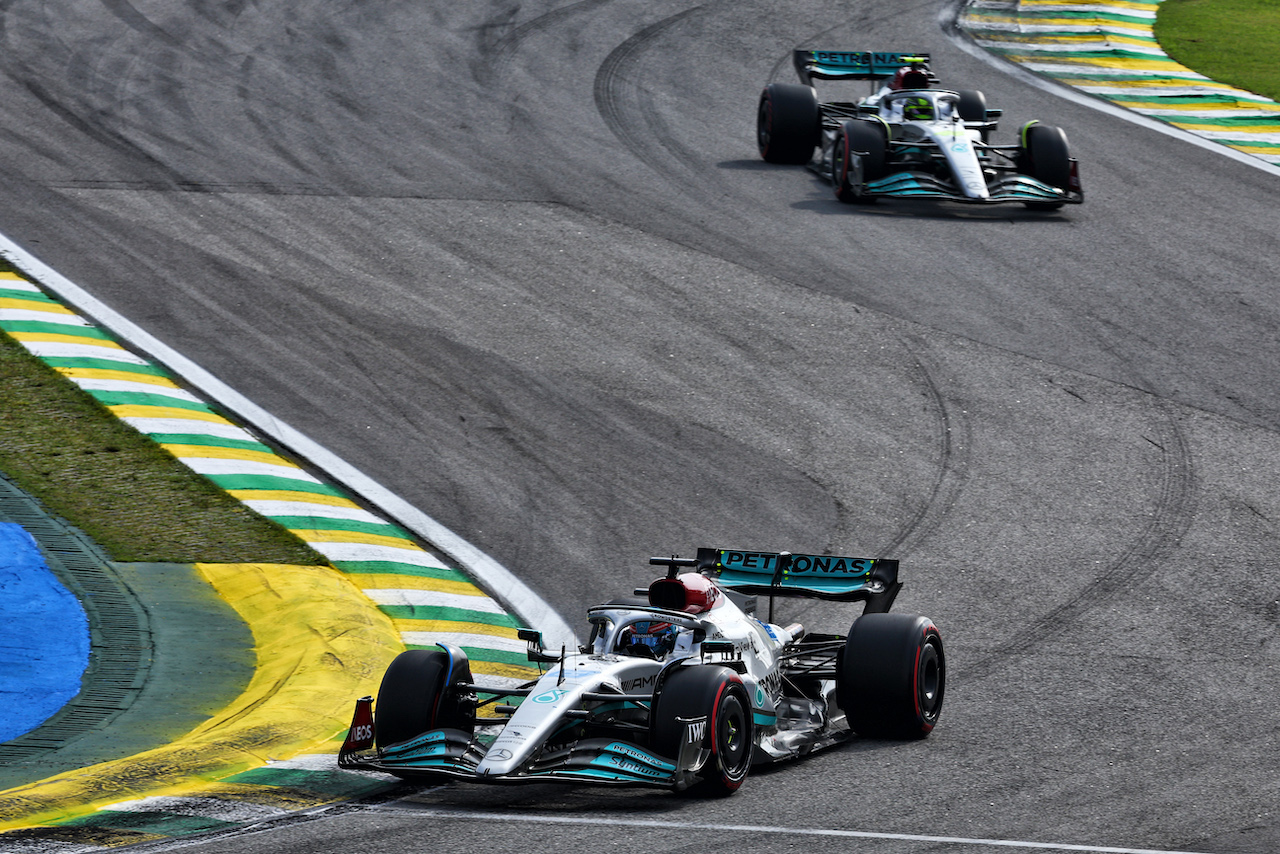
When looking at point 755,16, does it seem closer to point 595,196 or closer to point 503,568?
point 595,196

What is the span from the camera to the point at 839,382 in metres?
16.0

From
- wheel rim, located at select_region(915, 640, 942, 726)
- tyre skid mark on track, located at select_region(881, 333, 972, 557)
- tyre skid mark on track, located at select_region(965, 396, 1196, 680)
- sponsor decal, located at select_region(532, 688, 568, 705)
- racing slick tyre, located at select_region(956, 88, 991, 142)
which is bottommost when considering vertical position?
tyre skid mark on track, located at select_region(965, 396, 1196, 680)

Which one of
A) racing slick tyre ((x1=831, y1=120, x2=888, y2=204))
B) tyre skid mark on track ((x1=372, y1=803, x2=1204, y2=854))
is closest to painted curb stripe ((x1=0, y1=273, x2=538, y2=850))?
tyre skid mark on track ((x1=372, y1=803, x2=1204, y2=854))

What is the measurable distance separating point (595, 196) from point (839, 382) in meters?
5.89

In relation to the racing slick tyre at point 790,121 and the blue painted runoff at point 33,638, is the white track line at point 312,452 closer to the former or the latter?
the blue painted runoff at point 33,638

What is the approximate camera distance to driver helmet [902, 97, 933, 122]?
807 inches

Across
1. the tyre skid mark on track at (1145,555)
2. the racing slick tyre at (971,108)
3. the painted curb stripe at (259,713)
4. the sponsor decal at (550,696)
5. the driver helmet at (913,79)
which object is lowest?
the tyre skid mark on track at (1145,555)

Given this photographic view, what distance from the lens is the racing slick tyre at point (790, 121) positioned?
866 inches

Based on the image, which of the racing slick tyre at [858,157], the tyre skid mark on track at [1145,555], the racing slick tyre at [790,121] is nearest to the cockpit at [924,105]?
the racing slick tyre at [858,157]

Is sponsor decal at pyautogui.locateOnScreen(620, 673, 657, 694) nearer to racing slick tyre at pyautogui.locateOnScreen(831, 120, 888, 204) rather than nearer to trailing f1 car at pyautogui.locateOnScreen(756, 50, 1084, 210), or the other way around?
trailing f1 car at pyautogui.locateOnScreen(756, 50, 1084, 210)

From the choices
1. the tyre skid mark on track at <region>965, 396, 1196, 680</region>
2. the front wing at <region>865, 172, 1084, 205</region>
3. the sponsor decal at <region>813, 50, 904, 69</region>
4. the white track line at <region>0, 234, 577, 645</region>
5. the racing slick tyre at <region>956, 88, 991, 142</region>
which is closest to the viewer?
the tyre skid mark on track at <region>965, 396, 1196, 680</region>

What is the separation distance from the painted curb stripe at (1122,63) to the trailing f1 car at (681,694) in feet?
51.6

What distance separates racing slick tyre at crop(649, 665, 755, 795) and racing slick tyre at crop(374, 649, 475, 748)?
1265mm

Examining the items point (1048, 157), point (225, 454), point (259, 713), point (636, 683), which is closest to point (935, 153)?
point (1048, 157)
